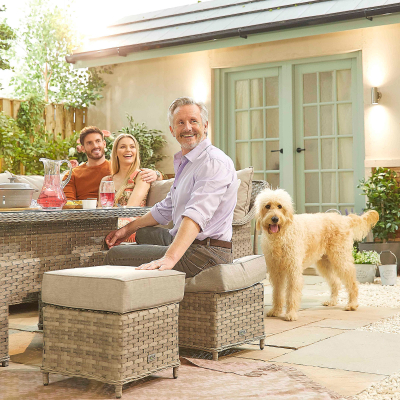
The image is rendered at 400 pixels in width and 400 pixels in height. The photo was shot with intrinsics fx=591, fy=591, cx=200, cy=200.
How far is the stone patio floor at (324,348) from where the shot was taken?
9.29 feet

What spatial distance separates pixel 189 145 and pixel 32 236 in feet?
3.19

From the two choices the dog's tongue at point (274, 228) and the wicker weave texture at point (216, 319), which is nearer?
the wicker weave texture at point (216, 319)

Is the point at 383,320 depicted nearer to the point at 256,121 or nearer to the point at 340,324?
the point at 340,324

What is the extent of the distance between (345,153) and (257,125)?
126 cm

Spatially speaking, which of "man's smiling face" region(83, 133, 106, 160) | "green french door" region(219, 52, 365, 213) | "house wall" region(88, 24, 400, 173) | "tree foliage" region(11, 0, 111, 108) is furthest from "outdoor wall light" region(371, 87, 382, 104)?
"tree foliage" region(11, 0, 111, 108)

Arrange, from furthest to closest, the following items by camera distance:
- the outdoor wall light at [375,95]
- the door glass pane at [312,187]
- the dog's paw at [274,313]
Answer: the door glass pane at [312,187], the outdoor wall light at [375,95], the dog's paw at [274,313]

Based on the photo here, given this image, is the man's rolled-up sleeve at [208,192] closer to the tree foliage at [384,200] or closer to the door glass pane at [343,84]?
the tree foliage at [384,200]

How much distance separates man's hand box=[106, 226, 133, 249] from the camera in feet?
11.3

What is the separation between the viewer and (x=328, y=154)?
746cm

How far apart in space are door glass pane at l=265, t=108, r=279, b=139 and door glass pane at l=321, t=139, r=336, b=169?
2.15 feet

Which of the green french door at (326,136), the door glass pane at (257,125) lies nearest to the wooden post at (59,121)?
the door glass pane at (257,125)

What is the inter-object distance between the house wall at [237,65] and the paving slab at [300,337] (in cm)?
353

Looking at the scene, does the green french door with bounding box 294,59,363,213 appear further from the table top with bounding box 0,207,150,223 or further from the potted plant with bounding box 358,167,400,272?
the table top with bounding box 0,207,150,223

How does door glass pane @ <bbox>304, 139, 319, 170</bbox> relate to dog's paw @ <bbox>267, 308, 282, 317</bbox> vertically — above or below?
above
